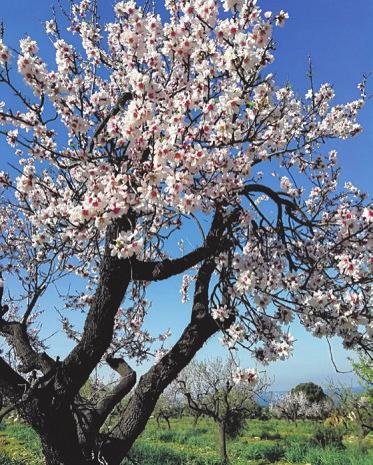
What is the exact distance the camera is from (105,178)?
12.2 ft

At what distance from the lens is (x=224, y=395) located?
16672mm

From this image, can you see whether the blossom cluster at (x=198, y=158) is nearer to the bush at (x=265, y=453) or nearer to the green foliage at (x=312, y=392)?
the bush at (x=265, y=453)

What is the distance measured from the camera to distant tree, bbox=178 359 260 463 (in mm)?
4785

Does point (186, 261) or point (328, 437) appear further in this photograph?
point (328, 437)

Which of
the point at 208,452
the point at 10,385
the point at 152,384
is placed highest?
the point at 152,384

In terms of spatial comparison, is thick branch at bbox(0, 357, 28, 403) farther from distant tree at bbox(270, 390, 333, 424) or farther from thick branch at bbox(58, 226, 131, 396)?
distant tree at bbox(270, 390, 333, 424)

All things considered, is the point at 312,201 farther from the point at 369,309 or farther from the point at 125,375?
the point at 125,375

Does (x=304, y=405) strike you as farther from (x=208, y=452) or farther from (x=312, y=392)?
(x=208, y=452)

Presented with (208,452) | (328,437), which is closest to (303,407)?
(328,437)

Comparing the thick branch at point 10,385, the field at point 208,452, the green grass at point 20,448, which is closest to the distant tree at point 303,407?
the field at point 208,452

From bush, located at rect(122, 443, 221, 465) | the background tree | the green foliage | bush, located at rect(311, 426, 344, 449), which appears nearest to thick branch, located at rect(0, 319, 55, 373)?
bush, located at rect(122, 443, 221, 465)

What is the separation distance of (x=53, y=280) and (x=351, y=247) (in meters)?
4.13

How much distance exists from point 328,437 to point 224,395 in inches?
172

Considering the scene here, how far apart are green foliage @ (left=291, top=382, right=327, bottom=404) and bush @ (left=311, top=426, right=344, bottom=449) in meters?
26.5
